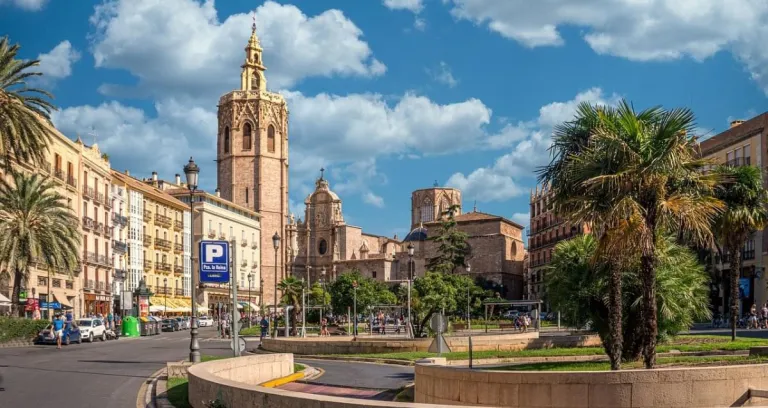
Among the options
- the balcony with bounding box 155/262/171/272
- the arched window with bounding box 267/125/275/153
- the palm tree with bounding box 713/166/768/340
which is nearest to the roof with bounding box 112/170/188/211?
the balcony with bounding box 155/262/171/272

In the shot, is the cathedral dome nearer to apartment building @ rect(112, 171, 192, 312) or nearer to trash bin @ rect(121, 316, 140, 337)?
apartment building @ rect(112, 171, 192, 312)

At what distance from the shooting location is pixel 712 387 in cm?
1341

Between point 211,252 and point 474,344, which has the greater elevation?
point 211,252

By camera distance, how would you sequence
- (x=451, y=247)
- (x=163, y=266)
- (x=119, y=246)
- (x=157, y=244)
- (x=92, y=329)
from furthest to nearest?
(x=451, y=247)
(x=163, y=266)
(x=157, y=244)
(x=119, y=246)
(x=92, y=329)

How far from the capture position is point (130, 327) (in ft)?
184

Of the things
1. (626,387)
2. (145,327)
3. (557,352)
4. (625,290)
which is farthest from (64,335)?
(626,387)

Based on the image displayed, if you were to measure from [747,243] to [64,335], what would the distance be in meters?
44.4

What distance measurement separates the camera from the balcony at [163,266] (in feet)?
285

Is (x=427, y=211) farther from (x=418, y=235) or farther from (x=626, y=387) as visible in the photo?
(x=626, y=387)

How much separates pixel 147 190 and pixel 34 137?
5359 cm

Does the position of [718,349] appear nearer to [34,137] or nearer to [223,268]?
[223,268]

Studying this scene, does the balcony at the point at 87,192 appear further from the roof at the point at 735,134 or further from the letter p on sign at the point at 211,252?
the letter p on sign at the point at 211,252

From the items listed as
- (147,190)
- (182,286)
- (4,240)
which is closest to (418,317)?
(4,240)

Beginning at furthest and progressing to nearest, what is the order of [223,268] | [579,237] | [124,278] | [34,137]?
1. [124,278]
2. [34,137]
3. [579,237]
4. [223,268]
